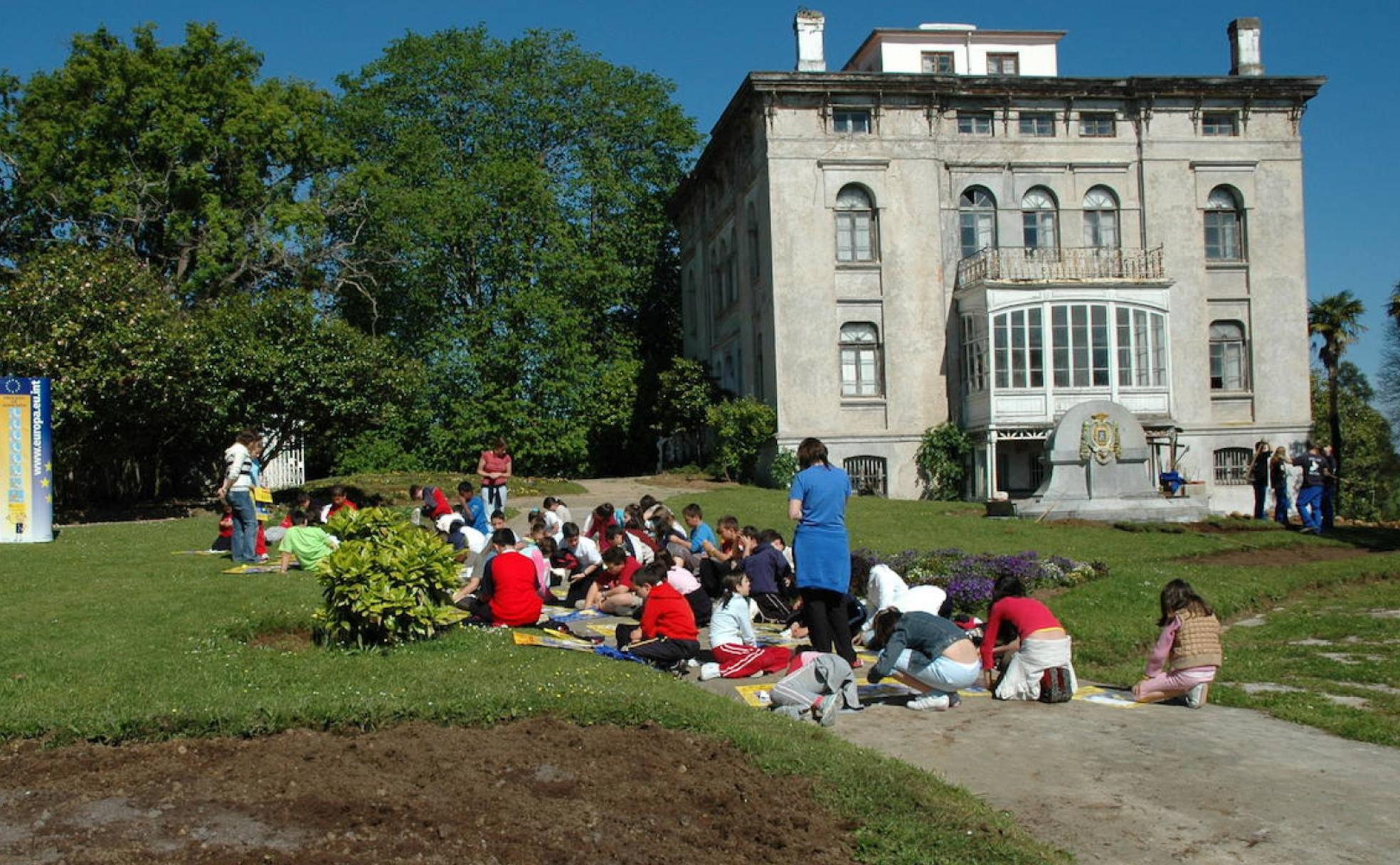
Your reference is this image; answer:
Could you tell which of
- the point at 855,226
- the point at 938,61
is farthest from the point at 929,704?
the point at 938,61

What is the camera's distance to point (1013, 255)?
37312 mm

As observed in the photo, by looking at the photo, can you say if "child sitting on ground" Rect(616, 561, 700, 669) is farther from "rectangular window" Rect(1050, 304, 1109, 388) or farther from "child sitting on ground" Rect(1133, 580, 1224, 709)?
"rectangular window" Rect(1050, 304, 1109, 388)

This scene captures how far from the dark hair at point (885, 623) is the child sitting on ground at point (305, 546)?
26.1 feet

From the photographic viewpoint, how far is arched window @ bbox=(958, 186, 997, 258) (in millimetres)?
38562

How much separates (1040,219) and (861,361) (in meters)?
7.34

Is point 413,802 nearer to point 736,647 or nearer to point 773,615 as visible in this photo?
point 736,647

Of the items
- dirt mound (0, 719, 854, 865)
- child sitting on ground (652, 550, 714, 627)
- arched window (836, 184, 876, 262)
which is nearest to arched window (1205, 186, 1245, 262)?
arched window (836, 184, 876, 262)

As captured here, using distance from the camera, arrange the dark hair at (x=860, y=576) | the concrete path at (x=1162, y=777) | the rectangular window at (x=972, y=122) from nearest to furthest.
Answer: the concrete path at (x=1162, y=777)
the dark hair at (x=860, y=576)
the rectangular window at (x=972, y=122)

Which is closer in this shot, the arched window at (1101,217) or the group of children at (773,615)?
the group of children at (773,615)

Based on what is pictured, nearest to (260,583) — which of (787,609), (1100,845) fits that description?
(787,609)

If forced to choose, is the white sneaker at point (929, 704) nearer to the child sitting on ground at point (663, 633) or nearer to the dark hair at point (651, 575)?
the child sitting on ground at point (663, 633)

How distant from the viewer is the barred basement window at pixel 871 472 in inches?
1467

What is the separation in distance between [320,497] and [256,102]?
17033 millimetres

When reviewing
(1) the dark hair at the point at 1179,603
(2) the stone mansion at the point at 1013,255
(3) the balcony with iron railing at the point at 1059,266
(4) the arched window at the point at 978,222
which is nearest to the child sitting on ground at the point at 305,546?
(1) the dark hair at the point at 1179,603
